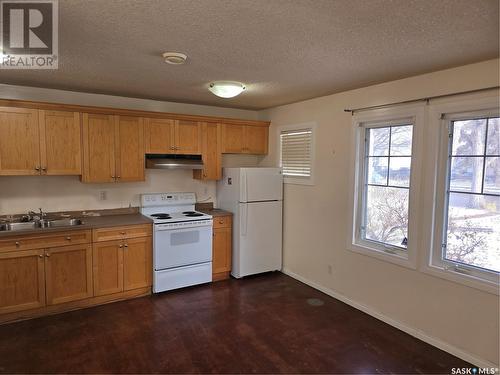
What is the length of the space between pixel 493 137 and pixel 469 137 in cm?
17

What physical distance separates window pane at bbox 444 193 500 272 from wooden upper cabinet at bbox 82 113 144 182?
341cm

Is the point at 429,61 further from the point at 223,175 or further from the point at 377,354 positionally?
the point at 223,175

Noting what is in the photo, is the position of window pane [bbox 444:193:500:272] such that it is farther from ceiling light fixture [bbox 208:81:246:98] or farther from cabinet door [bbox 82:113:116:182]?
cabinet door [bbox 82:113:116:182]

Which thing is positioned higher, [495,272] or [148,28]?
[148,28]

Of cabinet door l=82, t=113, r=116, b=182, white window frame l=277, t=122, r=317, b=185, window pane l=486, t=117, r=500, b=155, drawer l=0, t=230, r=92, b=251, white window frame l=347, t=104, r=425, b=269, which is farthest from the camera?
white window frame l=277, t=122, r=317, b=185

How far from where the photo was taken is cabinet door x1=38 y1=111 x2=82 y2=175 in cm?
346

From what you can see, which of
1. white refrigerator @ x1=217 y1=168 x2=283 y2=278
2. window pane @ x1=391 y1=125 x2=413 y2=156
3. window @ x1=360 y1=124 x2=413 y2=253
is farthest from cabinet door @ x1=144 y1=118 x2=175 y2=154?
window pane @ x1=391 y1=125 x2=413 y2=156

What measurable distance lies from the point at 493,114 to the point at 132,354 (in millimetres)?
3534

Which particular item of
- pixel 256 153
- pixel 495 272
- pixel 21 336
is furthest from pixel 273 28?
pixel 21 336

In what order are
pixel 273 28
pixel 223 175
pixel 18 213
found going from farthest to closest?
pixel 223 175 → pixel 18 213 → pixel 273 28

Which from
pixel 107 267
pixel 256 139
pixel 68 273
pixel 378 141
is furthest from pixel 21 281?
pixel 378 141

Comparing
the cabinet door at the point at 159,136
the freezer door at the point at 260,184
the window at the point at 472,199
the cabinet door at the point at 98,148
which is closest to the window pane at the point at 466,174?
the window at the point at 472,199

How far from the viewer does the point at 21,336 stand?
295cm

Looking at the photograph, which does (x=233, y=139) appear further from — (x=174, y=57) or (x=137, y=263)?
(x=174, y=57)
